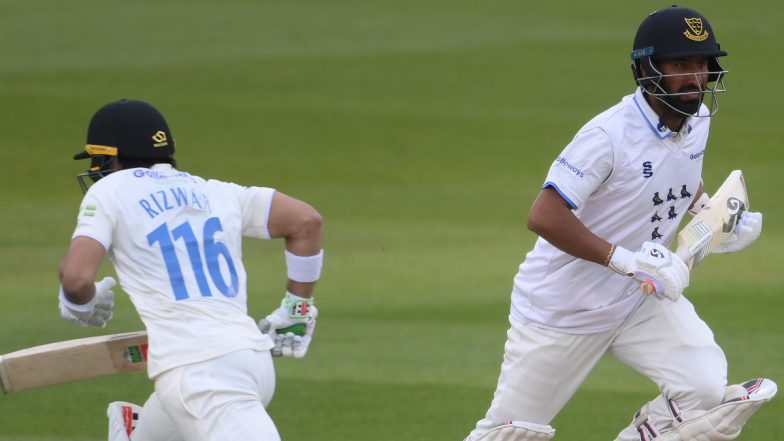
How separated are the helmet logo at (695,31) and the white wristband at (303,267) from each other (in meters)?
1.81

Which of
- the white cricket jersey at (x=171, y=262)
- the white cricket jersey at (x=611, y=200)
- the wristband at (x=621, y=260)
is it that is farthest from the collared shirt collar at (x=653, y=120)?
the white cricket jersey at (x=171, y=262)

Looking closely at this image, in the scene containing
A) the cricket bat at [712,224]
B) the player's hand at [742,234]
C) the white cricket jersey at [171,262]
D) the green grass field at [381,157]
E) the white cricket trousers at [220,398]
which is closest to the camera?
the white cricket trousers at [220,398]

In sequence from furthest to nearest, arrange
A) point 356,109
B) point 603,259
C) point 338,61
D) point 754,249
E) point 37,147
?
point 338,61
point 356,109
point 37,147
point 754,249
point 603,259

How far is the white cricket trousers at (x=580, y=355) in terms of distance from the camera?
609 centimetres

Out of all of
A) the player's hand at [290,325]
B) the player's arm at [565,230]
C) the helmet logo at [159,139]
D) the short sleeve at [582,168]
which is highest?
the helmet logo at [159,139]

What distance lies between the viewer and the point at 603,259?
5812 millimetres

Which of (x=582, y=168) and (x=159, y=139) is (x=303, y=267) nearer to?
(x=159, y=139)

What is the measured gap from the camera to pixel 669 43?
19.8ft

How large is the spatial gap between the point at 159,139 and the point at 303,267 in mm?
741

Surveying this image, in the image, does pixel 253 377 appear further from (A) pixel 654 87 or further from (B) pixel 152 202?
(A) pixel 654 87

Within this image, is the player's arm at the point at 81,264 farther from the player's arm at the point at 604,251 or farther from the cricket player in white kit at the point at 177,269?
the player's arm at the point at 604,251

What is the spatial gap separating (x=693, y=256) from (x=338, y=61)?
17.4 metres

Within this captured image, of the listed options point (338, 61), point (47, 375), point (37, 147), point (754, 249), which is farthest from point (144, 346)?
point (338, 61)

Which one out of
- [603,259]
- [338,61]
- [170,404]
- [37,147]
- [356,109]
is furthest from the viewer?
[338,61]
